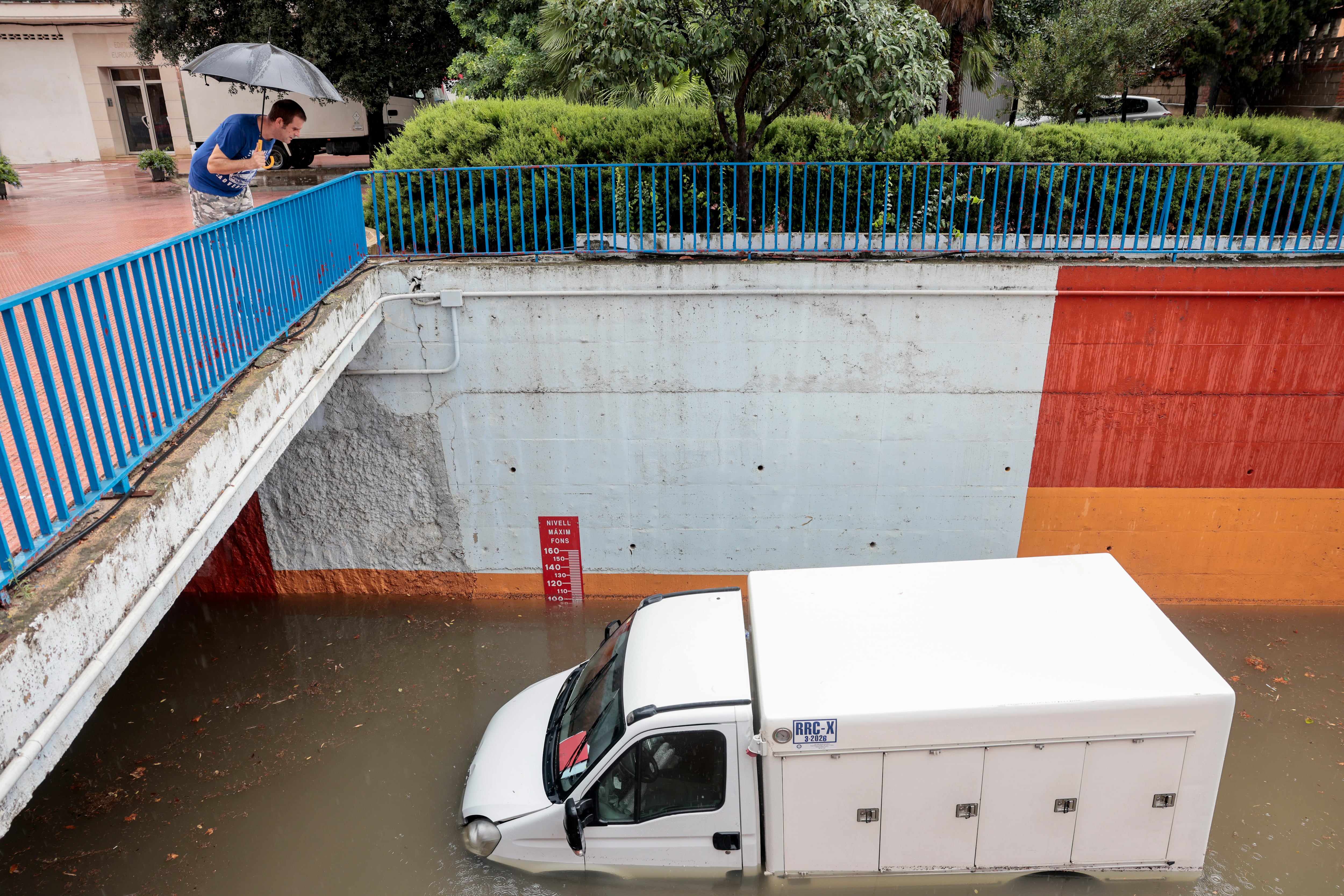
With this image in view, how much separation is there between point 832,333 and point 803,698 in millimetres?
4428

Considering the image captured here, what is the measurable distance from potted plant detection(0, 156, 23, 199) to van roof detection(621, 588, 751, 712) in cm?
1606

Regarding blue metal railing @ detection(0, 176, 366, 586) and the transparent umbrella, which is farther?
the transparent umbrella

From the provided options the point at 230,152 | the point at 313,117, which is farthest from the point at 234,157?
the point at 313,117

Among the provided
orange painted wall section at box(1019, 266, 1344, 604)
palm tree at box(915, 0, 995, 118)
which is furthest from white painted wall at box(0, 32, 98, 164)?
orange painted wall section at box(1019, 266, 1344, 604)

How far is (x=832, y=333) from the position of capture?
870 centimetres

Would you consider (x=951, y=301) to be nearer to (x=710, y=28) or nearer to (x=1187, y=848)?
(x=710, y=28)

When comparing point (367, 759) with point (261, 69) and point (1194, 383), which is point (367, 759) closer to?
point (261, 69)

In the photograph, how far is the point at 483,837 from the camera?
6.00m

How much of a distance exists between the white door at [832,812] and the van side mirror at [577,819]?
4.25ft

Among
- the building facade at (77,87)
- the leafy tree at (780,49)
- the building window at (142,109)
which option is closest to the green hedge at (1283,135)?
the leafy tree at (780,49)

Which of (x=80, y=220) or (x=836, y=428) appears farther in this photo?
(x=80, y=220)

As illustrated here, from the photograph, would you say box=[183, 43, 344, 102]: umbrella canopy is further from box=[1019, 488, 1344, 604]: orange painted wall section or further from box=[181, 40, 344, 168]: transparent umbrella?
box=[1019, 488, 1344, 604]: orange painted wall section

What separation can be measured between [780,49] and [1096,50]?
7.71 metres

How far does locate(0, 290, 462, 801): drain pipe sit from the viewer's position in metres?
3.24
